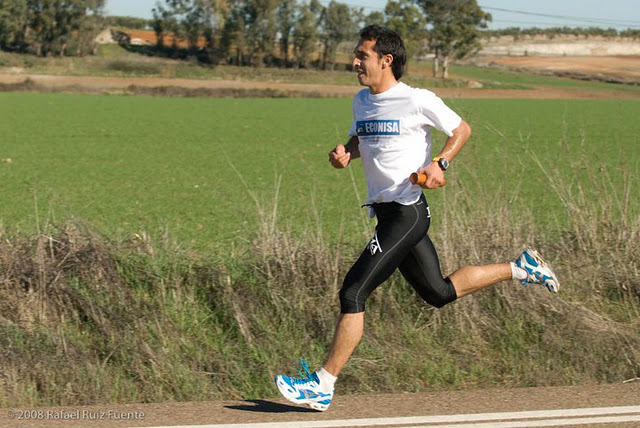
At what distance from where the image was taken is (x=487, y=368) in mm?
5977

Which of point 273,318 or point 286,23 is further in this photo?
point 286,23

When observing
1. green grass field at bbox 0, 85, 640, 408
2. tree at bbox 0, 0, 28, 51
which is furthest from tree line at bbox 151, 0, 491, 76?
green grass field at bbox 0, 85, 640, 408

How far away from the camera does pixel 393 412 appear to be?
16.3 ft

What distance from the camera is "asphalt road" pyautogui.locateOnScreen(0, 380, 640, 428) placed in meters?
4.77

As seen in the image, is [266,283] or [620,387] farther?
[266,283]

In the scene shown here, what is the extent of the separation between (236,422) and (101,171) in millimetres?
15835

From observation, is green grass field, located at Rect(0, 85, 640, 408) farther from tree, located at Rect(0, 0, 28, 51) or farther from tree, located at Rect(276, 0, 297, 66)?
tree, located at Rect(276, 0, 297, 66)

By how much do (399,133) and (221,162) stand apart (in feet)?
57.5

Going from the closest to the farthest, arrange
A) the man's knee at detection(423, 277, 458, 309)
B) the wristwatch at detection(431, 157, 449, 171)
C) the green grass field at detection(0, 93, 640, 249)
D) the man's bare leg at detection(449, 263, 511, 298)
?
1. the wristwatch at detection(431, 157, 449, 171)
2. the man's knee at detection(423, 277, 458, 309)
3. the man's bare leg at detection(449, 263, 511, 298)
4. the green grass field at detection(0, 93, 640, 249)

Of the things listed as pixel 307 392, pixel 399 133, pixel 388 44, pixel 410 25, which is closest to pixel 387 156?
pixel 399 133

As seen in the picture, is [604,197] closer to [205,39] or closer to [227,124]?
[227,124]

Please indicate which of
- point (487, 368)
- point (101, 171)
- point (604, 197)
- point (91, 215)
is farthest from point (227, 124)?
point (487, 368)

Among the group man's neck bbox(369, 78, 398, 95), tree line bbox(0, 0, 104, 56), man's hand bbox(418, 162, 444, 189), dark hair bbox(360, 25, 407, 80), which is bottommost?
tree line bbox(0, 0, 104, 56)

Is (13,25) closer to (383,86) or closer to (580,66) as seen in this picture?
(580,66)
